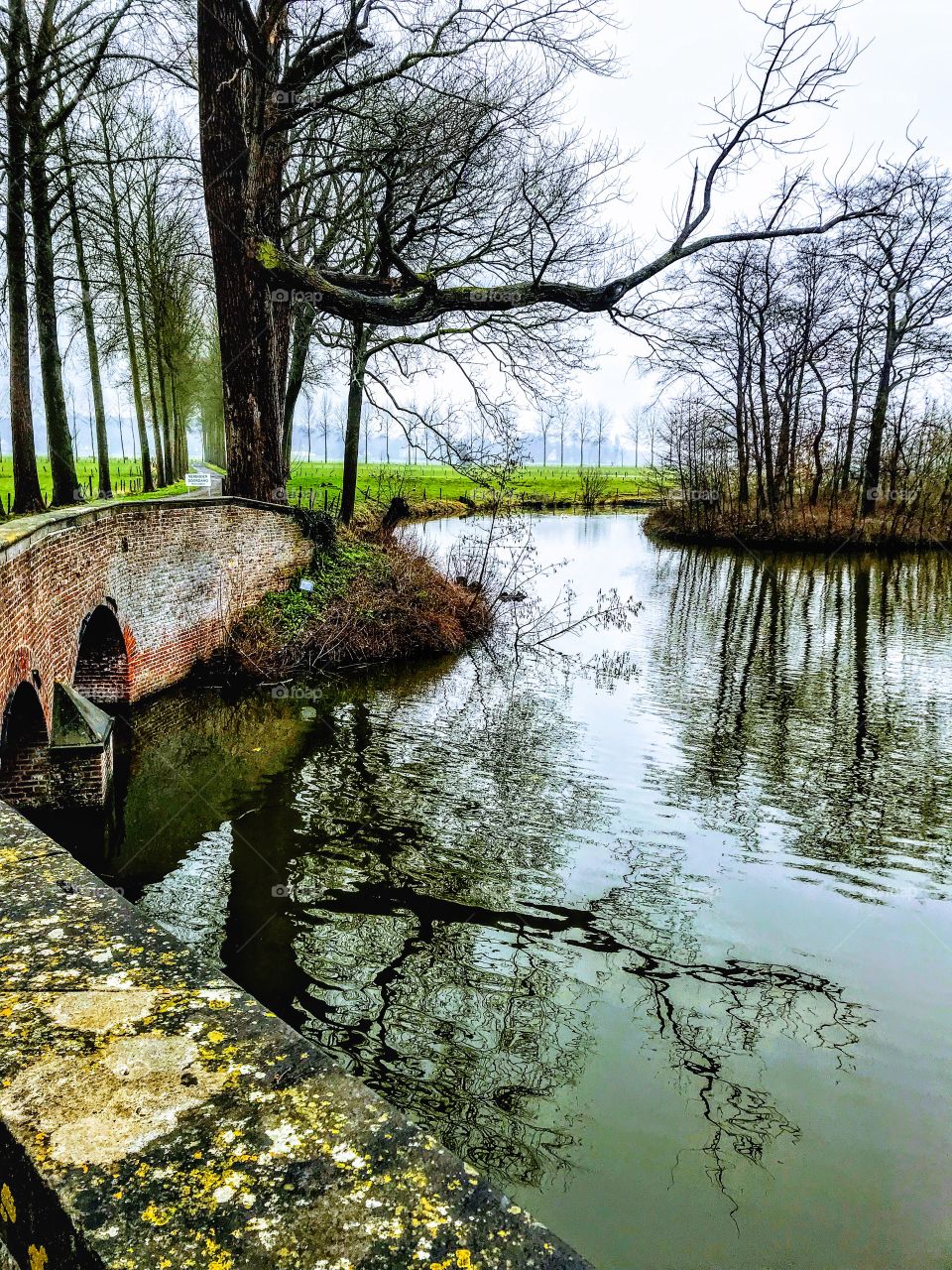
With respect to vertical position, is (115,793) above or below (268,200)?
below

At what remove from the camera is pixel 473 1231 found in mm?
1174

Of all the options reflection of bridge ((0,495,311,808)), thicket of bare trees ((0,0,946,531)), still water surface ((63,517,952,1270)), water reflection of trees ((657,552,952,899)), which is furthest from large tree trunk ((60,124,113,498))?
water reflection of trees ((657,552,952,899))

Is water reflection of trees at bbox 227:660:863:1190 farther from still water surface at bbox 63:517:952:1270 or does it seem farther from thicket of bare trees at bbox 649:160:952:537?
thicket of bare trees at bbox 649:160:952:537

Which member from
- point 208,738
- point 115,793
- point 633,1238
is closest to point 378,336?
point 208,738

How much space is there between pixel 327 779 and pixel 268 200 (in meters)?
10.00

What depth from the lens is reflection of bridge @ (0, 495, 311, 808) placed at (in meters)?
7.05

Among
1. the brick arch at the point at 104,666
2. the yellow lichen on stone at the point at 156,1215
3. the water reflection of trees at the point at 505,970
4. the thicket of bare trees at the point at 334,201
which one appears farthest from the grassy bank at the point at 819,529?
the yellow lichen on stone at the point at 156,1215

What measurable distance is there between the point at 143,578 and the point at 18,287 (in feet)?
22.2

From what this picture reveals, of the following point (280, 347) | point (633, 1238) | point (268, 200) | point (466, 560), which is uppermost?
point (268, 200)

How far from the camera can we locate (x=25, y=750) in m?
7.38

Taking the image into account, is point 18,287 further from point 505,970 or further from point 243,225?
point 505,970

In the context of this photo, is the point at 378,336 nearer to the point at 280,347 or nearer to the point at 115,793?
the point at 280,347

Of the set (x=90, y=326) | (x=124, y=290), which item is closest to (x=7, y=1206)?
(x=124, y=290)

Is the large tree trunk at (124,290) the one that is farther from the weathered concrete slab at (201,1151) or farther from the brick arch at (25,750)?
the weathered concrete slab at (201,1151)
